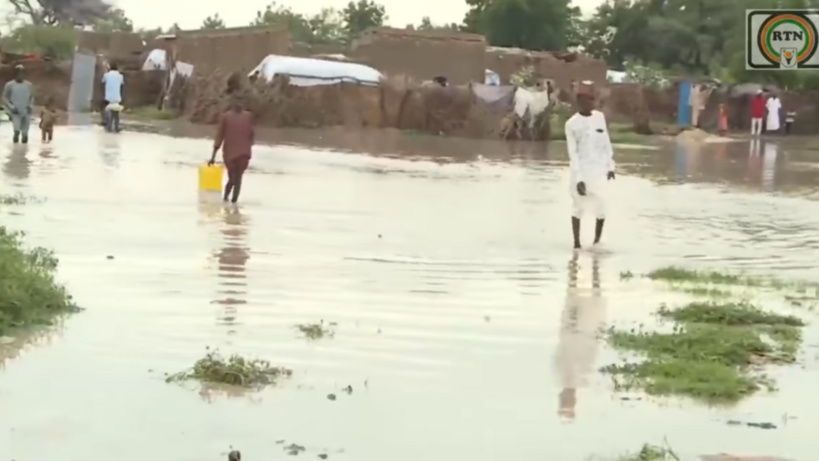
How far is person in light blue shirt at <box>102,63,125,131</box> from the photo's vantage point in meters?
26.7

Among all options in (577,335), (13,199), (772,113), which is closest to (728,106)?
(772,113)

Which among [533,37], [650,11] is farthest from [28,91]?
[650,11]

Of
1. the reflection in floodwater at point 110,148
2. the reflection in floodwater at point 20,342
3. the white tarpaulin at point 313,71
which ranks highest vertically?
the white tarpaulin at point 313,71

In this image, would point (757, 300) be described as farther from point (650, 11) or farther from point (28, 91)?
point (650, 11)

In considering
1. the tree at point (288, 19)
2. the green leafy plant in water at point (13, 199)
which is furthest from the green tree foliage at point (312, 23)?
the green leafy plant in water at point (13, 199)

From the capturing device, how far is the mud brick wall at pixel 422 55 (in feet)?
135

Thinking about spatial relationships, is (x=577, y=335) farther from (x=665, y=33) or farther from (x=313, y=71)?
(x=665, y=33)

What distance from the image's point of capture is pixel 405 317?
26.8 feet

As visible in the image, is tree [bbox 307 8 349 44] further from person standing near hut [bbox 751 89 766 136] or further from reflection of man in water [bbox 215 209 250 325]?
reflection of man in water [bbox 215 209 250 325]

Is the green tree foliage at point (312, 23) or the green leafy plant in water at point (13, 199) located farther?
the green tree foliage at point (312, 23)

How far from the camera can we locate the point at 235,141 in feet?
47.2

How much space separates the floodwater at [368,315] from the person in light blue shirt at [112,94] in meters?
8.52

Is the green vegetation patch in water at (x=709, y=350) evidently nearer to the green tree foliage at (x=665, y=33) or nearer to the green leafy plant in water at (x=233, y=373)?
the green leafy plant in water at (x=233, y=373)

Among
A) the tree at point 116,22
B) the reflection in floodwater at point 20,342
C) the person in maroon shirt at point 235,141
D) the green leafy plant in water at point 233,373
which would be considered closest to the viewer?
the green leafy plant in water at point 233,373
